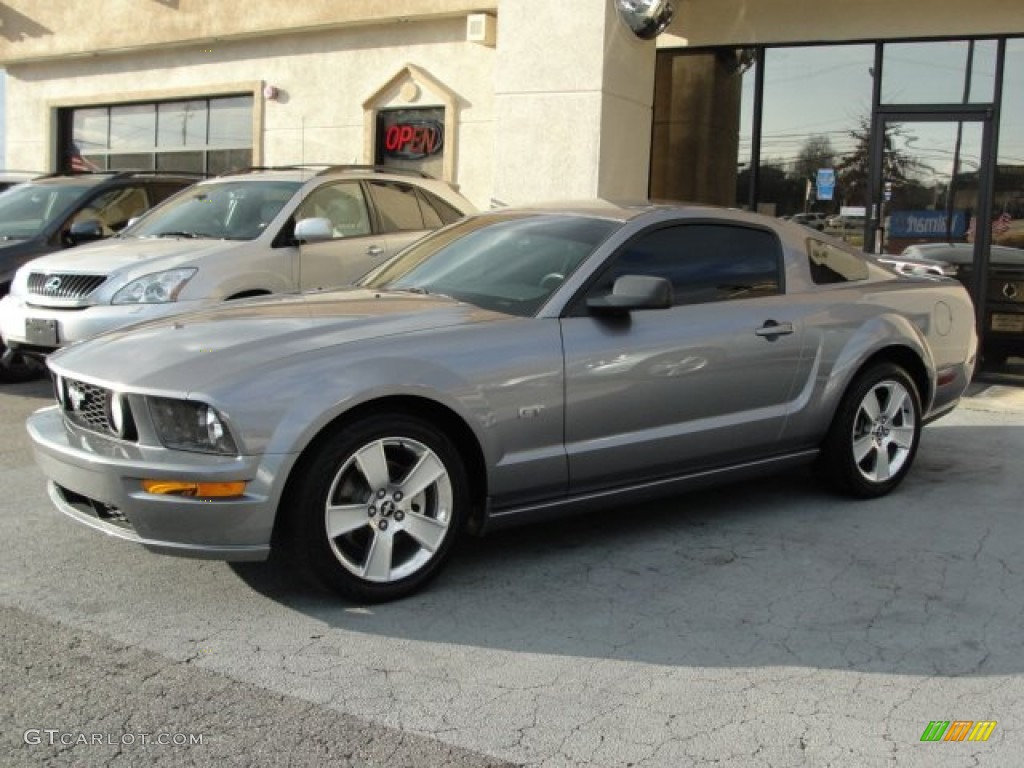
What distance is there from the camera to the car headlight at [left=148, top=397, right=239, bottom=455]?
12.8 ft

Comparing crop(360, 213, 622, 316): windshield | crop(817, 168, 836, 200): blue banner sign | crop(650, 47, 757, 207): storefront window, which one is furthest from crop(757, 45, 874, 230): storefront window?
crop(360, 213, 622, 316): windshield

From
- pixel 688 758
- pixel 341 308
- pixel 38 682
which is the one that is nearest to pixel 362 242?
pixel 341 308

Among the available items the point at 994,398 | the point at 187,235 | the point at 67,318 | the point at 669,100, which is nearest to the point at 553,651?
the point at 67,318

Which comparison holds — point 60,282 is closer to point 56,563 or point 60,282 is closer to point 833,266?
point 56,563

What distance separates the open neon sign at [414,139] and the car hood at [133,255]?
572 centimetres

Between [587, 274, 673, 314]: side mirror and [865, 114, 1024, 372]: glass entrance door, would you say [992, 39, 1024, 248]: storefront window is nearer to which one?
[865, 114, 1024, 372]: glass entrance door

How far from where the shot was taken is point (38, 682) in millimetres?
3494

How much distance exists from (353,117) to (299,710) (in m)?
11.6

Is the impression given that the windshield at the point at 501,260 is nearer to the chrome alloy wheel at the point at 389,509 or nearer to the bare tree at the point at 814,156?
the chrome alloy wheel at the point at 389,509

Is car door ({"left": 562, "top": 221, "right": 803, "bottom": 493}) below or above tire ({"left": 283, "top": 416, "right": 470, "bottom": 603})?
above

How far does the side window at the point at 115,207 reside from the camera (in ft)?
32.0

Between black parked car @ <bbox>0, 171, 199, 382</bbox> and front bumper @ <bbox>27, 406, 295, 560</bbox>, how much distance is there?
542 cm

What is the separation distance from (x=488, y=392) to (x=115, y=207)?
688cm

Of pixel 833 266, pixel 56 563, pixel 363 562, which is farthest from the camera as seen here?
pixel 833 266
